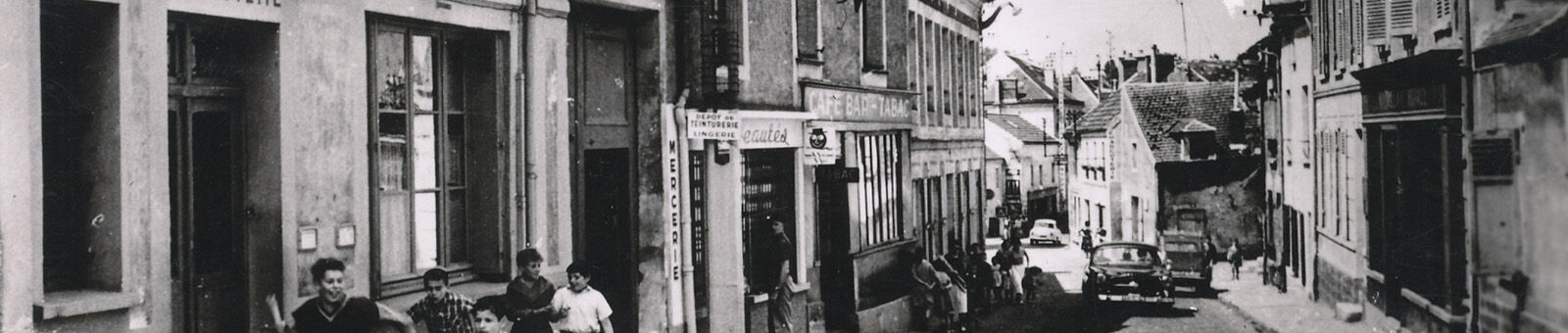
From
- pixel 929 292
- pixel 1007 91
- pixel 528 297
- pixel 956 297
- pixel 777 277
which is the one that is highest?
pixel 1007 91

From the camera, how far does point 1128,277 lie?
2200cm

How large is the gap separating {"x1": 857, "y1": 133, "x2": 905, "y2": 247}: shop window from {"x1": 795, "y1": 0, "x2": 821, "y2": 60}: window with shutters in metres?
2.51

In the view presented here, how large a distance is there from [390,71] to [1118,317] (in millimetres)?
16260

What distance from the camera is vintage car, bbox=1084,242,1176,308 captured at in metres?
22.0

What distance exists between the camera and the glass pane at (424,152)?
31.1 ft

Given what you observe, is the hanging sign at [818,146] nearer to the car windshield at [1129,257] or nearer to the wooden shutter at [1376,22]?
the wooden shutter at [1376,22]

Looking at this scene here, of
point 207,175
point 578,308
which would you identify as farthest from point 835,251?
point 207,175

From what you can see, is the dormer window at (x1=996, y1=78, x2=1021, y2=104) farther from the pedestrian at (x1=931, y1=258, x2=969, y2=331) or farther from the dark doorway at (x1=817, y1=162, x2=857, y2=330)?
the dark doorway at (x1=817, y1=162, x2=857, y2=330)

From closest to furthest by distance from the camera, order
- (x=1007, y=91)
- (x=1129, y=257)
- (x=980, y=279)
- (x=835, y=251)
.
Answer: (x=835, y=251)
(x=980, y=279)
(x=1129, y=257)
(x=1007, y=91)

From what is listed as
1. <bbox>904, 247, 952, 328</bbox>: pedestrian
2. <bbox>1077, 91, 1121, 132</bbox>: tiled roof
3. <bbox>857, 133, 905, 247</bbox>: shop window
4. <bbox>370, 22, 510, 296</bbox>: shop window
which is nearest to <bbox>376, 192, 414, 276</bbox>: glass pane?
<bbox>370, 22, 510, 296</bbox>: shop window

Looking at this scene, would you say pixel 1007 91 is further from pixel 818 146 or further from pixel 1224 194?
pixel 818 146

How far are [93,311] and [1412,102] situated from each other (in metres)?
15.6

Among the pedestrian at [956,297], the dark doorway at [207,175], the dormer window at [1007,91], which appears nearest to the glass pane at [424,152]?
the dark doorway at [207,175]

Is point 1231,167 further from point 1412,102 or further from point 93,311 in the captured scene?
point 93,311
